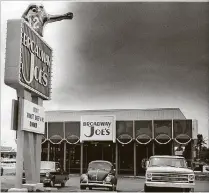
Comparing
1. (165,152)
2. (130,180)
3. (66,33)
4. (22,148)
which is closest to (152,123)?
(165,152)

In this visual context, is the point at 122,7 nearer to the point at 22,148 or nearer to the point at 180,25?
the point at 180,25

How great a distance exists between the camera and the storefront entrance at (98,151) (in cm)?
2252

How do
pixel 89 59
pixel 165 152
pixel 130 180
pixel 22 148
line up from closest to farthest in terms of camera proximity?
pixel 22 148, pixel 89 59, pixel 130 180, pixel 165 152

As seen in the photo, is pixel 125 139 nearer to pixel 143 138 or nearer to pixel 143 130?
pixel 143 138

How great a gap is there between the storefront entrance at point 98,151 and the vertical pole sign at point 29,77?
24.7 ft

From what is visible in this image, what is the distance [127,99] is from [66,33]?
3.25m

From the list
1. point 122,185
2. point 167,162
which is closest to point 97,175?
point 167,162

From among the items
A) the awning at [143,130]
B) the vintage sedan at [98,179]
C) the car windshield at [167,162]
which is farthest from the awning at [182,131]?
the vintage sedan at [98,179]

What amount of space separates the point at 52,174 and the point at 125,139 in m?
7.10

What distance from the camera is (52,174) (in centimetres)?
1784

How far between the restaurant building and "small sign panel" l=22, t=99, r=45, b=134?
711cm

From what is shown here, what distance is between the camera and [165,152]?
2406cm

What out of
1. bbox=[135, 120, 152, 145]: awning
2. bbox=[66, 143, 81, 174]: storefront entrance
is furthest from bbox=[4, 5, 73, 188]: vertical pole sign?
bbox=[135, 120, 152, 145]: awning

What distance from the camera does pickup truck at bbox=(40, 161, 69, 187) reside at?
17.6 m
